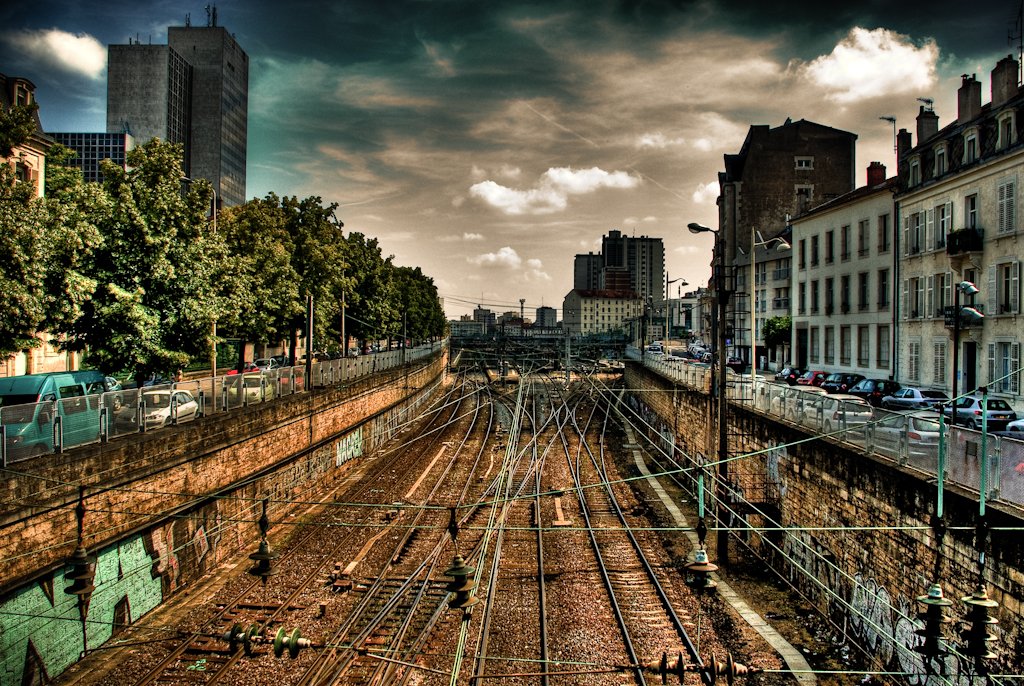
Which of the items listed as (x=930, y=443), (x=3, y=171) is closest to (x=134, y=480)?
(x=3, y=171)

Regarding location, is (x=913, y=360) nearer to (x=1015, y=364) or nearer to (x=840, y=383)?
(x=840, y=383)

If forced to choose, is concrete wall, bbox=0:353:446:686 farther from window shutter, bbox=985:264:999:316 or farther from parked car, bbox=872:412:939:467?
window shutter, bbox=985:264:999:316

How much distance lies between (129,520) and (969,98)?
3316 cm

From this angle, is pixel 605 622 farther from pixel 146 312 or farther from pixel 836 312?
pixel 836 312

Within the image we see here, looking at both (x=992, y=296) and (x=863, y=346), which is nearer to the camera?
(x=992, y=296)

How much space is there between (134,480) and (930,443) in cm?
1472

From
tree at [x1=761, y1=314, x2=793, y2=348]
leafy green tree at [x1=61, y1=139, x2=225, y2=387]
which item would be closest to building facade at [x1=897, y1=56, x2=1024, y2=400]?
tree at [x1=761, y1=314, x2=793, y2=348]

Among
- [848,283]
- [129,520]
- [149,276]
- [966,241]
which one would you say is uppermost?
[966,241]

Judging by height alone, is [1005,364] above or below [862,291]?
below

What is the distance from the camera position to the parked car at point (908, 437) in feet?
35.8

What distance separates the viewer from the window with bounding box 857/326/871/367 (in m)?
35.6

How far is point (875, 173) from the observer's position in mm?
43219

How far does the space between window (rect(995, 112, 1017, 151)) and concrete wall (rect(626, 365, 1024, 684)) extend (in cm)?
1459

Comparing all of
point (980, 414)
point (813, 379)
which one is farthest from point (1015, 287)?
point (813, 379)
